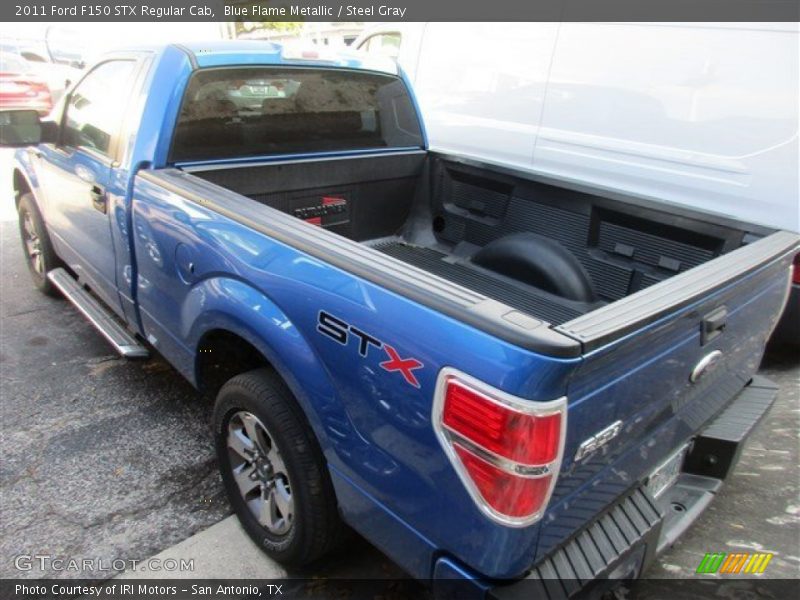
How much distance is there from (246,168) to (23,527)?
6.06 ft

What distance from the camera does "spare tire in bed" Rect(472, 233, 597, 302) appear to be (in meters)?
2.85

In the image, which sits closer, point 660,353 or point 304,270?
point 660,353

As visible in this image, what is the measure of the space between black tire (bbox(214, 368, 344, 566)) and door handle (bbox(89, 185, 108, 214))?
50.3 inches

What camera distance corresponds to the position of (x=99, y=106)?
10.3 feet

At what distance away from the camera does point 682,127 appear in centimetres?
369

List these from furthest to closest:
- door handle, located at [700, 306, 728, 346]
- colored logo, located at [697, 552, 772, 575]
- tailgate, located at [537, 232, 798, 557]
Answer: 1. colored logo, located at [697, 552, 772, 575]
2. door handle, located at [700, 306, 728, 346]
3. tailgate, located at [537, 232, 798, 557]

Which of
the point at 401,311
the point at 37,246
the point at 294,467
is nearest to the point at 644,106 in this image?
the point at 401,311

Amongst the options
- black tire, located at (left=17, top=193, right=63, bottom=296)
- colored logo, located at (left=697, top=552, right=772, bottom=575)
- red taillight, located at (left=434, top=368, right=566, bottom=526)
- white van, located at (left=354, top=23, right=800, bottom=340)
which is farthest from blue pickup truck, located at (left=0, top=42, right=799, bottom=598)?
white van, located at (left=354, top=23, right=800, bottom=340)

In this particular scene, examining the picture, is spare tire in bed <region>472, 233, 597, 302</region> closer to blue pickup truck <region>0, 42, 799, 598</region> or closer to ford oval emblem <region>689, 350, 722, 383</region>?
blue pickup truck <region>0, 42, 799, 598</region>

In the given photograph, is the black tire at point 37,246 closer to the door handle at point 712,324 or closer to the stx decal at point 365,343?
the stx decal at point 365,343

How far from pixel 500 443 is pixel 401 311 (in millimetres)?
411

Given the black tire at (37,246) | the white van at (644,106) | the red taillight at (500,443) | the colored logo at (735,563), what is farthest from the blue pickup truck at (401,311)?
the white van at (644,106)
